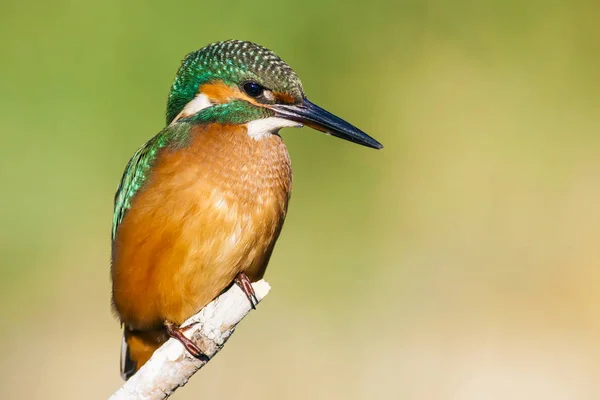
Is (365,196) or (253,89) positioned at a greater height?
(253,89)

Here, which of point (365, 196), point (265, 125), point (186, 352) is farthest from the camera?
point (365, 196)

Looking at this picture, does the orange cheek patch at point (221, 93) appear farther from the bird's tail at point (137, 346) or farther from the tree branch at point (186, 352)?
the bird's tail at point (137, 346)

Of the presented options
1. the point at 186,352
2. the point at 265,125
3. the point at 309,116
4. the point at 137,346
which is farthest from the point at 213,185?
the point at 137,346

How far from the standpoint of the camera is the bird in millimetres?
2717

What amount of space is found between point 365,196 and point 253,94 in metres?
2.40

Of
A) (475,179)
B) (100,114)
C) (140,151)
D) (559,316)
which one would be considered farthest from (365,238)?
(140,151)

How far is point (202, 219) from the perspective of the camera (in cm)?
269

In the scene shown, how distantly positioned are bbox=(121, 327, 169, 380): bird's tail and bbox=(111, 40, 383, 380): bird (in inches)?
8.6

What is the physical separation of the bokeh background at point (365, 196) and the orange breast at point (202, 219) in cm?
138

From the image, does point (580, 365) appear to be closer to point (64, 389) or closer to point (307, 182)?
point (307, 182)

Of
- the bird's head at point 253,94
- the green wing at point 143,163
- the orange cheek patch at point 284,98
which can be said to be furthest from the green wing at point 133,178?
the orange cheek patch at point 284,98

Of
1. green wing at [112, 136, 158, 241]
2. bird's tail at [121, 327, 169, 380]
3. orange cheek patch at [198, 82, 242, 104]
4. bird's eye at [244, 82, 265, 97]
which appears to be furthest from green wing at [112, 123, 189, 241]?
bird's tail at [121, 327, 169, 380]

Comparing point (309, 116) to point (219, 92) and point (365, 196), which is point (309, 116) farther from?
point (365, 196)

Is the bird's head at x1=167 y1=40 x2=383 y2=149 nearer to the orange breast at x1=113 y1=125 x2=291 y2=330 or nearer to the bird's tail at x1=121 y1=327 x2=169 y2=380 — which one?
the orange breast at x1=113 y1=125 x2=291 y2=330
